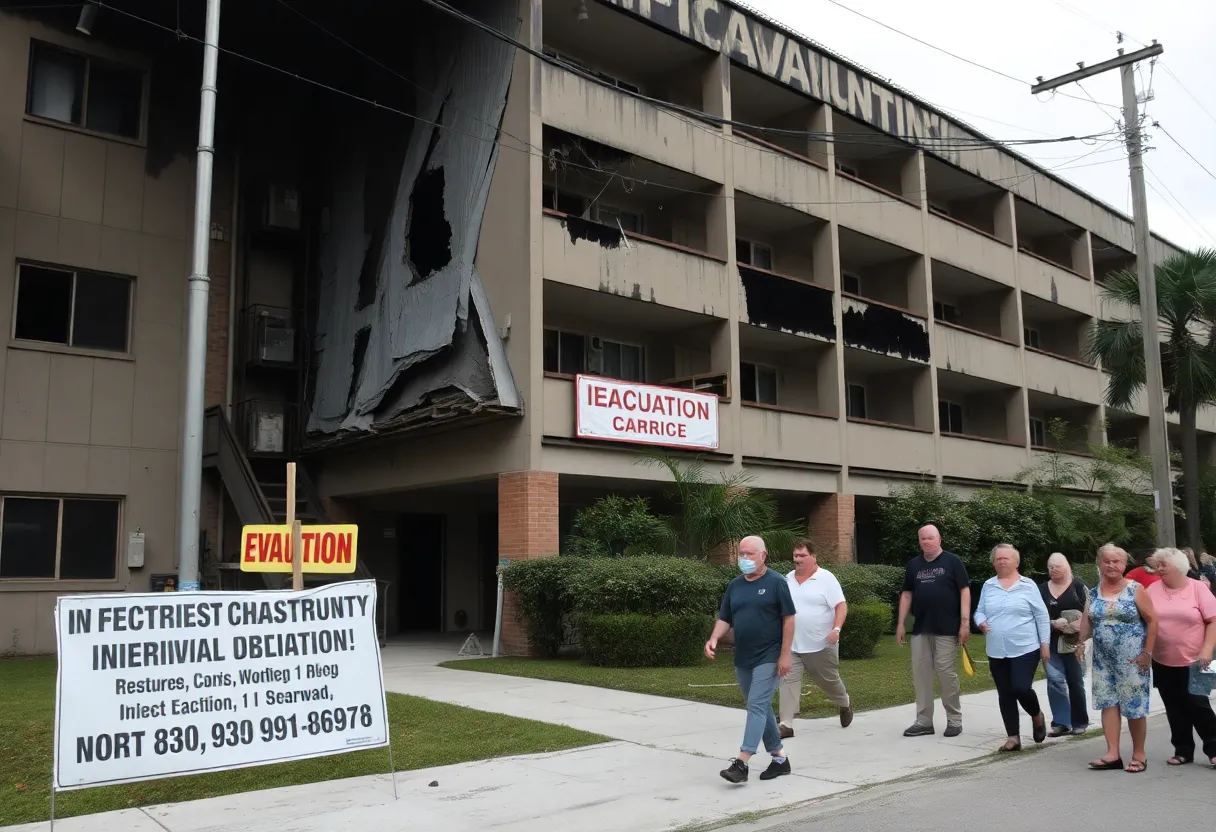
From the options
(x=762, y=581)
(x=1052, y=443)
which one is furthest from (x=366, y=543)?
(x=1052, y=443)

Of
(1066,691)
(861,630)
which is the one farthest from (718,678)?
(1066,691)

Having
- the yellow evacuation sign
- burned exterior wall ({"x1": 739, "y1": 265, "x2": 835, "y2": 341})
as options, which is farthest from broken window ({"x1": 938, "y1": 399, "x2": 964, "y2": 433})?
the yellow evacuation sign

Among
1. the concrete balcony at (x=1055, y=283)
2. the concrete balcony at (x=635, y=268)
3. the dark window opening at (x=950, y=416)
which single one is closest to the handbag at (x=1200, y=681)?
the concrete balcony at (x=635, y=268)

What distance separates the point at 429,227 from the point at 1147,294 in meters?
13.6

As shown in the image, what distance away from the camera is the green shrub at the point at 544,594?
16.1m

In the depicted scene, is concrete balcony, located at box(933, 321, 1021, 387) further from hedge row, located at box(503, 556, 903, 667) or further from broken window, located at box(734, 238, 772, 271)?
hedge row, located at box(503, 556, 903, 667)

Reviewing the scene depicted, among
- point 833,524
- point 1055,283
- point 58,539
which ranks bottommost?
point 58,539

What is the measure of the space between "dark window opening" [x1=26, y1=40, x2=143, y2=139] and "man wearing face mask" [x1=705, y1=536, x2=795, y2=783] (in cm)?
1742

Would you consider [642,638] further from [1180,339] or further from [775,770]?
[1180,339]

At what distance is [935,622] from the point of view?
960 cm

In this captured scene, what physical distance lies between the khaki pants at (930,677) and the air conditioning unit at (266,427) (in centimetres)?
1484

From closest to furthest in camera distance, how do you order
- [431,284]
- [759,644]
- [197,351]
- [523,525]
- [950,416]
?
[759,644], [197,351], [523,525], [431,284], [950,416]

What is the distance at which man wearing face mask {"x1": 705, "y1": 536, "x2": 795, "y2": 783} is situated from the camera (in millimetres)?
7605

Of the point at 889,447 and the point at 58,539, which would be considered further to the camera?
the point at 889,447
